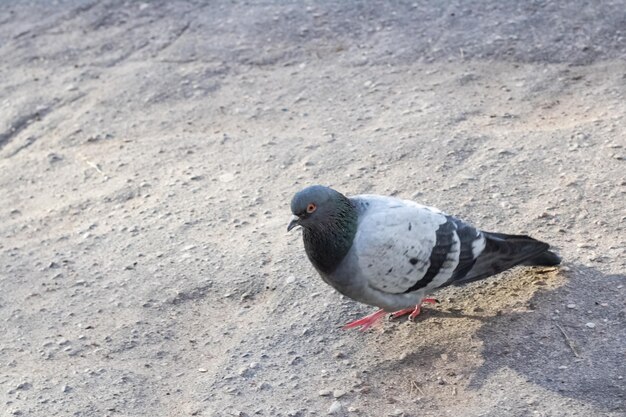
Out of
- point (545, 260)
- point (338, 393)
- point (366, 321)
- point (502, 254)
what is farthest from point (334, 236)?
point (545, 260)

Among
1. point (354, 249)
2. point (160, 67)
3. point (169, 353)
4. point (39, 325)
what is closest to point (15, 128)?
point (160, 67)

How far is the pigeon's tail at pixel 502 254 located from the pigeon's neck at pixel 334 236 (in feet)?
1.75

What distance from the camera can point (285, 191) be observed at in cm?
543

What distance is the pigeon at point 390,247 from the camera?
402 cm

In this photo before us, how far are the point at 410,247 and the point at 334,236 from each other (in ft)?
1.04

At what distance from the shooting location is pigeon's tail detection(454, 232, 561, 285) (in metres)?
4.20

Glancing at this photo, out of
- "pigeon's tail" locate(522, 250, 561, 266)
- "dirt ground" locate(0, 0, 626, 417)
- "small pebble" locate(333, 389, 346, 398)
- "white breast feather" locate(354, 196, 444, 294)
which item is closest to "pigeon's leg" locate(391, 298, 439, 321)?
"dirt ground" locate(0, 0, 626, 417)

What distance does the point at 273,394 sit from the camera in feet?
13.1

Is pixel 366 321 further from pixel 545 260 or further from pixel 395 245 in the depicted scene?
A: pixel 545 260

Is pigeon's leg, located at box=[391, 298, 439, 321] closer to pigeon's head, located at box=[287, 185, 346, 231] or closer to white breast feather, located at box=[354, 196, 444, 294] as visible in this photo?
white breast feather, located at box=[354, 196, 444, 294]

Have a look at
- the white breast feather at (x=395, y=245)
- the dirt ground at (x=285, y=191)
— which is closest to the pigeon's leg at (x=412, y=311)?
the dirt ground at (x=285, y=191)

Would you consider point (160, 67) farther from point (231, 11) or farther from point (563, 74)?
point (563, 74)

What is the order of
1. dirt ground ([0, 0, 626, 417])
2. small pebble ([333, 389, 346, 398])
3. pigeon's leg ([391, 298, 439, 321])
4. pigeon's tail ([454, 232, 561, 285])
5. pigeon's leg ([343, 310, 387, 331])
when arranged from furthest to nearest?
pigeon's leg ([391, 298, 439, 321]) → pigeon's leg ([343, 310, 387, 331]) → pigeon's tail ([454, 232, 561, 285]) → dirt ground ([0, 0, 626, 417]) → small pebble ([333, 389, 346, 398])

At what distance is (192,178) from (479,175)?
1648mm
